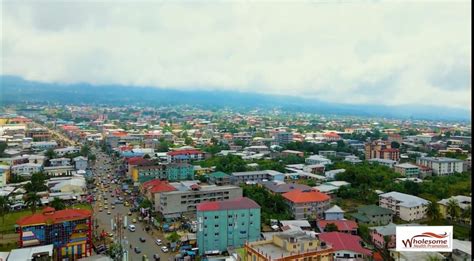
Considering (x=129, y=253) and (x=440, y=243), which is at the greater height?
(x=440, y=243)

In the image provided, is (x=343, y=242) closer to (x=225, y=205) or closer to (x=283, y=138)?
(x=225, y=205)

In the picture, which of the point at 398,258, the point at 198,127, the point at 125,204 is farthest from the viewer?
the point at 198,127

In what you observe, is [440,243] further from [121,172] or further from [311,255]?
[121,172]

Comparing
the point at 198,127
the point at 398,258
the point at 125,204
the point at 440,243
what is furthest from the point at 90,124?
the point at 440,243

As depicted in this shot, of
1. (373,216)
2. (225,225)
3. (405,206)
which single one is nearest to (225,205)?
(225,225)

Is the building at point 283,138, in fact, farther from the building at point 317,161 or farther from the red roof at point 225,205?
the red roof at point 225,205

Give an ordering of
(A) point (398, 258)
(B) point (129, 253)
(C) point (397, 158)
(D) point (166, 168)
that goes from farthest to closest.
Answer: (C) point (397, 158) < (D) point (166, 168) < (B) point (129, 253) < (A) point (398, 258)

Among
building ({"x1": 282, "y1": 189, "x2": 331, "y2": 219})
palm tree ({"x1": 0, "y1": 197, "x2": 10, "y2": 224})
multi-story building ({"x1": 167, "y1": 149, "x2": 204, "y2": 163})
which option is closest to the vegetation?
building ({"x1": 282, "y1": 189, "x2": 331, "y2": 219})

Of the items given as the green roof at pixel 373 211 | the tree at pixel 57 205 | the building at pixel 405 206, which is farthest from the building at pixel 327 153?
the tree at pixel 57 205
